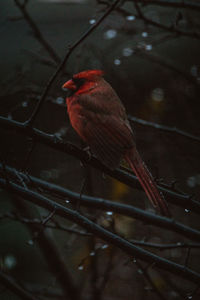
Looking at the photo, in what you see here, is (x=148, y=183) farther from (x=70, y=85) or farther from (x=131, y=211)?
(x=70, y=85)

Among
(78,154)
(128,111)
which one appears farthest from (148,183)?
(128,111)

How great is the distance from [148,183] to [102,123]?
618 mm

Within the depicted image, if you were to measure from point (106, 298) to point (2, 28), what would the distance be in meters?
1.78

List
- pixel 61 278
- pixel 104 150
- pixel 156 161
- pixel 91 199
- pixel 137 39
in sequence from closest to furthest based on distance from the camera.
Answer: pixel 91 199
pixel 104 150
pixel 61 278
pixel 156 161
pixel 137 39

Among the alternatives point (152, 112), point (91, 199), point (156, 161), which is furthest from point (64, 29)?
point (91, 199)

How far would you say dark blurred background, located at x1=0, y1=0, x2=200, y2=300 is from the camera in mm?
2191

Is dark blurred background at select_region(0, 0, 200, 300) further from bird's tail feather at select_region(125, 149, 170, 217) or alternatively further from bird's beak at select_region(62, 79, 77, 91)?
bird's tail feather at select_region(125, 149, 170, 217)

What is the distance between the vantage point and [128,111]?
2887 mm

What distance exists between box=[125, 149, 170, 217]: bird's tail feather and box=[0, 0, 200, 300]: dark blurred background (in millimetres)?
244

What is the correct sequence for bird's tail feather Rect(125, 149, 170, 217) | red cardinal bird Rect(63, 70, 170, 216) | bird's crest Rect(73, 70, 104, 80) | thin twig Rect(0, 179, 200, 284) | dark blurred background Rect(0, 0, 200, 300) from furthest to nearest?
bird's crest Rect(73, 70, 104, 80) < dark blurred background Rect(0, 0, 200, 300) < red cardinal bird Rect(63, 70, 170, 216) < bird's tail feather Rect(125, 149, 170, 217) < thin twig Rect(0, 179, 200, 284)

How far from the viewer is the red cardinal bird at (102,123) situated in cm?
198

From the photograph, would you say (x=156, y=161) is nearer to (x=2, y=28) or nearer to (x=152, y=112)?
(x=152, y=112)

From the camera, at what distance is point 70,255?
239cm

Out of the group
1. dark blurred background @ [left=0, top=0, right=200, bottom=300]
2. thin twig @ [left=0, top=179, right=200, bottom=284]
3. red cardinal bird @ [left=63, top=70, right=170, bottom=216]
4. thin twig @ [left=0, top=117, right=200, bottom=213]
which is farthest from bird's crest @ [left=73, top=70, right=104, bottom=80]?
thin twig @ [left=0, top=179, right=200, bottom=284]
